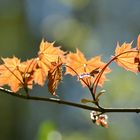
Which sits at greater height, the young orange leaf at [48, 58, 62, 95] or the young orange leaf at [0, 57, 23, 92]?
the young orange leaf at [0, 57, 23, 92]

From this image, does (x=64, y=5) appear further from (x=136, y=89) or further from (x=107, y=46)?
(x=136, y=89)

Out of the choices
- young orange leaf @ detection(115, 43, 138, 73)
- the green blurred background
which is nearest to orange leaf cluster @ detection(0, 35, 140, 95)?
young orange leaf @ detection(115, 43, 138, 73)

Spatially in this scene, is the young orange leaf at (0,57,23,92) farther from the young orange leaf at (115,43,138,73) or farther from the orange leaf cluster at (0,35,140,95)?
the young orange leaf at (115,43,138,73)

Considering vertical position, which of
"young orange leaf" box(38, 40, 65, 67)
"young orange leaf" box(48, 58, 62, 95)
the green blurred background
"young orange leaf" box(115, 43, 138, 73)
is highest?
the green blurred background

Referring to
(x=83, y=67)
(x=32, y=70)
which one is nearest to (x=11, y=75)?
(x=32, y=70)

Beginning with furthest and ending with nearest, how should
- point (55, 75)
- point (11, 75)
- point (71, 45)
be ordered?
1. point (71, 45)
2. point (11, 75)
3. point (55, 75)

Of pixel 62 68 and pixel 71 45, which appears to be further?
pixel 71 45

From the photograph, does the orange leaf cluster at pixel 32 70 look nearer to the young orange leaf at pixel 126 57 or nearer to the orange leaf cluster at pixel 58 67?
the orange leaf cluster at pixel 58 67

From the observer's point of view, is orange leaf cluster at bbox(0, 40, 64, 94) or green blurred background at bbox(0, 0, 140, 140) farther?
green blurred background at bbox(0, 0, 140, 140)

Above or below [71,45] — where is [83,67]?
below

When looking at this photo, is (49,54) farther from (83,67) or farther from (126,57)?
(126,57)

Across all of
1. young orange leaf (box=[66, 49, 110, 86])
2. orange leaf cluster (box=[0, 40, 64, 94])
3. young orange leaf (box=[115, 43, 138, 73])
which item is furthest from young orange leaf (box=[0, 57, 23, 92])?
young orange leaf (box=[115, 43, 138, 73])
